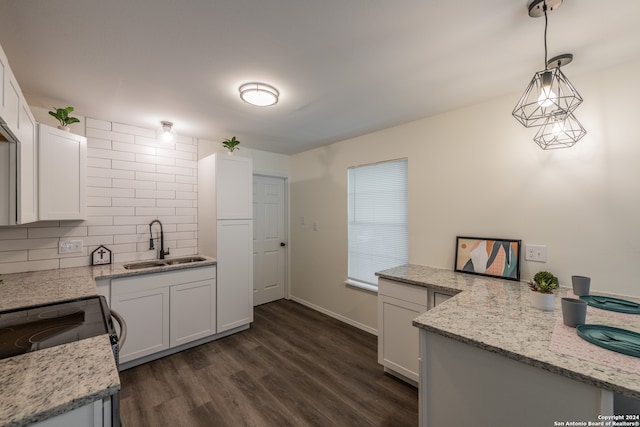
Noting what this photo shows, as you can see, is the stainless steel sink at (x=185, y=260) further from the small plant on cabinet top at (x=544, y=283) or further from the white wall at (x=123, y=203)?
the small plant on cabinet top at (x=544, y=283)

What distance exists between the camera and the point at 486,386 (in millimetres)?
1072

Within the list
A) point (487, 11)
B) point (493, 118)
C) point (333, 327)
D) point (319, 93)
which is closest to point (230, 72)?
point (319, 93)

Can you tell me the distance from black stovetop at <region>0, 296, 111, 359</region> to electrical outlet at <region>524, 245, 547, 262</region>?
2756 mm

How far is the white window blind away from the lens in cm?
283

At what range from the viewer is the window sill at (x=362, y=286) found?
3027mm

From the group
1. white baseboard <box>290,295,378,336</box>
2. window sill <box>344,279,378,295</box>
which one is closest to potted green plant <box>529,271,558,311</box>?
window sill <box>344,279,378,295</box>

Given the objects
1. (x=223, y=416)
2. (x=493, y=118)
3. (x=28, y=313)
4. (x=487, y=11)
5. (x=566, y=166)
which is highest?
(x=487, y=11)

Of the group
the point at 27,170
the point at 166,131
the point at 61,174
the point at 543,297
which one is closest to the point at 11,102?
the point at 27,170

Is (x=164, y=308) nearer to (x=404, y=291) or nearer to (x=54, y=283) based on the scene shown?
(x=54, y=283)

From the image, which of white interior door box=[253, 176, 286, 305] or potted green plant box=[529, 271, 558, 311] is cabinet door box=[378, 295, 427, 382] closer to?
potted green plant box=[529, 271, 558, 311]

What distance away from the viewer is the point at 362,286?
123 inches

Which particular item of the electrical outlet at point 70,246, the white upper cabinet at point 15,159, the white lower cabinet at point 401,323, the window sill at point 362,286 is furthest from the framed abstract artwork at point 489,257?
the electrical outlet at point 70,246

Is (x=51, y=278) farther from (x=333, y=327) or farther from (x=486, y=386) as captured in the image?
(x=486, y=386)

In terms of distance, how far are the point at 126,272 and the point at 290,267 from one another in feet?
7.72
